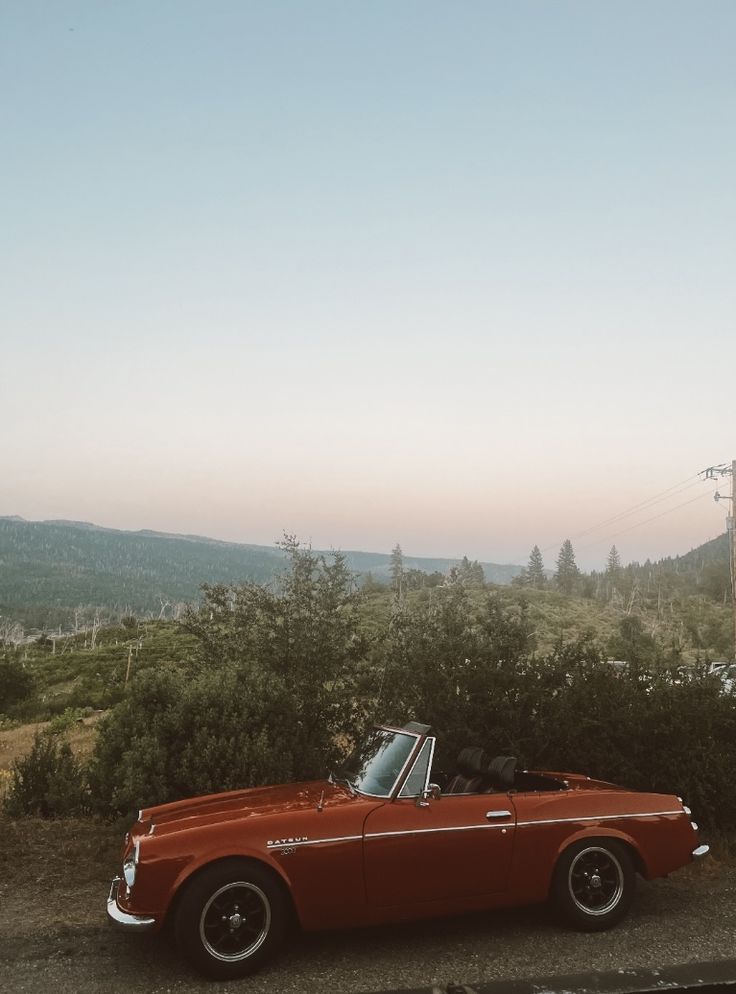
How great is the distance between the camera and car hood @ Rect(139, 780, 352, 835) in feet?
16.7

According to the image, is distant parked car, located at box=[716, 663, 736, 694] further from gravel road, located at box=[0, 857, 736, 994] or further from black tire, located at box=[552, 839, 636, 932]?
black tire, located at box=[552, 839, 636, 932]

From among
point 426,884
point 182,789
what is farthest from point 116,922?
point 182,789

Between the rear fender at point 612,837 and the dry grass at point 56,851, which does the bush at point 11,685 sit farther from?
the rear fender at point 612,837

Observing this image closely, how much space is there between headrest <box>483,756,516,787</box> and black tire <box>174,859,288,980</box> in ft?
5.99

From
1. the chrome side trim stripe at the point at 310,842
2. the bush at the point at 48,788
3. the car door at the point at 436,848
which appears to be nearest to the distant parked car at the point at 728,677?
the car door at the point at 436,848

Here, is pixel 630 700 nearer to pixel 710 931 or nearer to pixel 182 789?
pixel 710 931

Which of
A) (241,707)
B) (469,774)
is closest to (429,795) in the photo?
(469,774)

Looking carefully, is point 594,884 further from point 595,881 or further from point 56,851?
point 56,851

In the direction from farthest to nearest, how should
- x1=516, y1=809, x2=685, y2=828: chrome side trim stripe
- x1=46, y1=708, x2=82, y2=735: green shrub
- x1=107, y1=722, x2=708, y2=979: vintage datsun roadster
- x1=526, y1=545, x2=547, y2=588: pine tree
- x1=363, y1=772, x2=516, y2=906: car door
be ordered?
1. x1=526, y1=545, x2=547, y2=588: pine tree
2. x1=46, y1=708, x2=82, y2=735: green shrub
3. x1=516, y1=809, x2=685, y2=828: chrome side trim stripe
4. x1=363, y1=772, x2=516, y2=906: car door
5. x1=107, y1=722, x2=708, y2=979: vintage datsun roadster

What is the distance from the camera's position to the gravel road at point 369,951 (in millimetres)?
4691

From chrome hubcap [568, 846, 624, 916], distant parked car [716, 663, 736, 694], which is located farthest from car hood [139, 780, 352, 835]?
distant parked car [716, 663, 736, 694]

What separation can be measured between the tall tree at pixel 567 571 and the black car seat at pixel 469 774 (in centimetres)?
13284

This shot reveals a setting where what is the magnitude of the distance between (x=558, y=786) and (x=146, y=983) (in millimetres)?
3172

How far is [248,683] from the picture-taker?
8.77 meters
